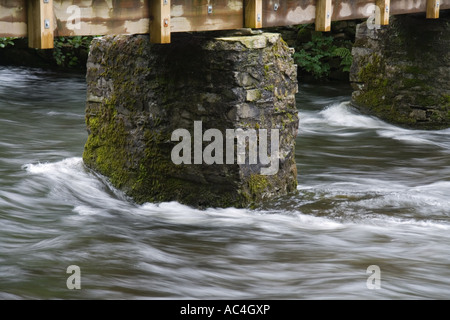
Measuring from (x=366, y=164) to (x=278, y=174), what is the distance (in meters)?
2.37

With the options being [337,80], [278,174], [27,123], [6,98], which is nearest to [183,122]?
[278,174]

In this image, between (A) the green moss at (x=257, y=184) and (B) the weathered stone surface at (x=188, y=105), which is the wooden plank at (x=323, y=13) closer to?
(B) the weathered stone surface at (x=188, y=105)

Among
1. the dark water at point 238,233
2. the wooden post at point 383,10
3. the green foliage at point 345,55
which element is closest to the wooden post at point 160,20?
the dark water at point 238,233

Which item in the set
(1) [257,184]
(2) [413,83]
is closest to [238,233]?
(1) [257,184]

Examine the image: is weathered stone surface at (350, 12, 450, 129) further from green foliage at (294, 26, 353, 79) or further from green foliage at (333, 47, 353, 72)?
green foliage at (294, 26, 353, 79)

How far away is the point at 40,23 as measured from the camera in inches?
210

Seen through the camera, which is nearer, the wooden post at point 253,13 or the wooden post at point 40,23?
the wooden post at point 40,23

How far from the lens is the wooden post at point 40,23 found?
5328 millimetres

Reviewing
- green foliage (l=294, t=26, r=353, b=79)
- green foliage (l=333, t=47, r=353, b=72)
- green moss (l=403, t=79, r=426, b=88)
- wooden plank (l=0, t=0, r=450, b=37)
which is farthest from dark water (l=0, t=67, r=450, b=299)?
green foliage (l=294, t=26, r=353, b=79)

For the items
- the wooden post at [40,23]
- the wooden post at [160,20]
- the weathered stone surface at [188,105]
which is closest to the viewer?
the wooden post at [40,23]

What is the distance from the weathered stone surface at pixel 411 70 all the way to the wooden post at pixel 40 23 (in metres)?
7.28

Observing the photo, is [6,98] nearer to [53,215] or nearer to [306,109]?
[306,109]

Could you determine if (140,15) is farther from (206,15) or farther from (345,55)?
(345,55)

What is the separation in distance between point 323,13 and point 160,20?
8.05ft
